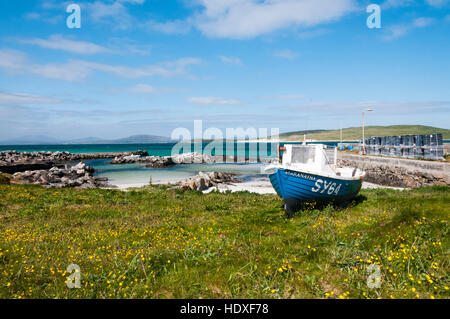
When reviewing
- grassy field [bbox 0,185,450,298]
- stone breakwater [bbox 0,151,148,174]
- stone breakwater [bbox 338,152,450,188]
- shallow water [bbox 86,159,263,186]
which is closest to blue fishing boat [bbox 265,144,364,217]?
grassy field [bbox 0,185,450,298]

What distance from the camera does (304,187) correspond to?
11602mm

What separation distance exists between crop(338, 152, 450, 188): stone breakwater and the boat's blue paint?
17.9m

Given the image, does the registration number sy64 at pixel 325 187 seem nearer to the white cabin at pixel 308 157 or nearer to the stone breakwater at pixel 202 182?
the white cabin at pixel 308 157

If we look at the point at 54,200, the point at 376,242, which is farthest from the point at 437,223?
the point at 54,200

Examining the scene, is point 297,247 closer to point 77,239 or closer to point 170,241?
point 170,241

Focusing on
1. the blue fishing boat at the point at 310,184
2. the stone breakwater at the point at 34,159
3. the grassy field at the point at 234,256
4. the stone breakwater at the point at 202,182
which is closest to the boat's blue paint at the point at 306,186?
the blue fishing boat at the point at 310,184

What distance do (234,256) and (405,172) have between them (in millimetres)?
31167

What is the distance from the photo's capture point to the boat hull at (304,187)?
37.7ft

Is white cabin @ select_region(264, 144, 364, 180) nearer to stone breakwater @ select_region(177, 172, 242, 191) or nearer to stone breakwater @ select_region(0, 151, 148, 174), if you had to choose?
stone breakwater @ select_region(177, 172, 242, 191)

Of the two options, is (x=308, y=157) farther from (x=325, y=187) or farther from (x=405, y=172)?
(x=405, y=172)

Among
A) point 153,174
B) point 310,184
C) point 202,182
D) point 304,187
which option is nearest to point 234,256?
point 304,187

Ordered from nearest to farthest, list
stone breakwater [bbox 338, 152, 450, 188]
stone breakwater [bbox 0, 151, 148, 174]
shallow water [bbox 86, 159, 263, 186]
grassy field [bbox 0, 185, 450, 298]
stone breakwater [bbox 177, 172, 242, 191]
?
grassy field [bbox 0, 185, 450, 298] → stone breakwater [bbox 338, 152, 450, 188] → stone breakwater [bbox 177, 172, 242, 191] → shallow water [bbox 86, 159, 263, 186] → stone breakwater [bbox 0, 151, 148, 174]

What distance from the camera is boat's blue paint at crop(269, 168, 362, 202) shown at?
37.7ft

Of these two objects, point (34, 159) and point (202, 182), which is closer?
point (202, 182)
